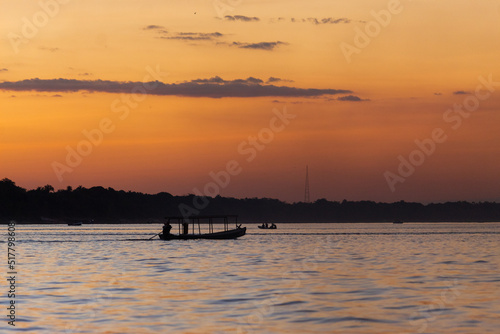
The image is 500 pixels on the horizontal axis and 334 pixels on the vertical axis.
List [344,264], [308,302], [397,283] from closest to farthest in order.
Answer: [308,302], [397,283], [344,264]

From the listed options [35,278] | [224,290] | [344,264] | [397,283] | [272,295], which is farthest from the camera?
[344,264]

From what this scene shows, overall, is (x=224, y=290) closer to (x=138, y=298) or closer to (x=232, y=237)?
(x=138, y=298)

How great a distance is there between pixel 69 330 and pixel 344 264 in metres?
41.4

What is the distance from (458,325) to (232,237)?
107m

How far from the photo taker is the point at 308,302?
131 feet

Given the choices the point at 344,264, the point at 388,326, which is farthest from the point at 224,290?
the point at 344,264

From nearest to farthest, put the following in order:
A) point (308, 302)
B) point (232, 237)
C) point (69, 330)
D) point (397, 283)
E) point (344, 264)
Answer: point (69, 330) → point (308, 302) → point (397, 283) → point (344, 264) → point (232, 237)

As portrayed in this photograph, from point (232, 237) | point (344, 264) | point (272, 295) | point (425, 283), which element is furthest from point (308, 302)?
point (232, 237)

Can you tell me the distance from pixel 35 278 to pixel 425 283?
90.0 feet

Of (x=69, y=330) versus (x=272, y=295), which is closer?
(x=69, y=330)

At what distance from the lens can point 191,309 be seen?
3697cm

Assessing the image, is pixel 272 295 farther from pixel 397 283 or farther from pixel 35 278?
pixel 35 278

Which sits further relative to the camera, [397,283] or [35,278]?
[35,278]

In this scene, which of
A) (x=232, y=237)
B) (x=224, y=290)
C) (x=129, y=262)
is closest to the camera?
(x=224, y=290)
